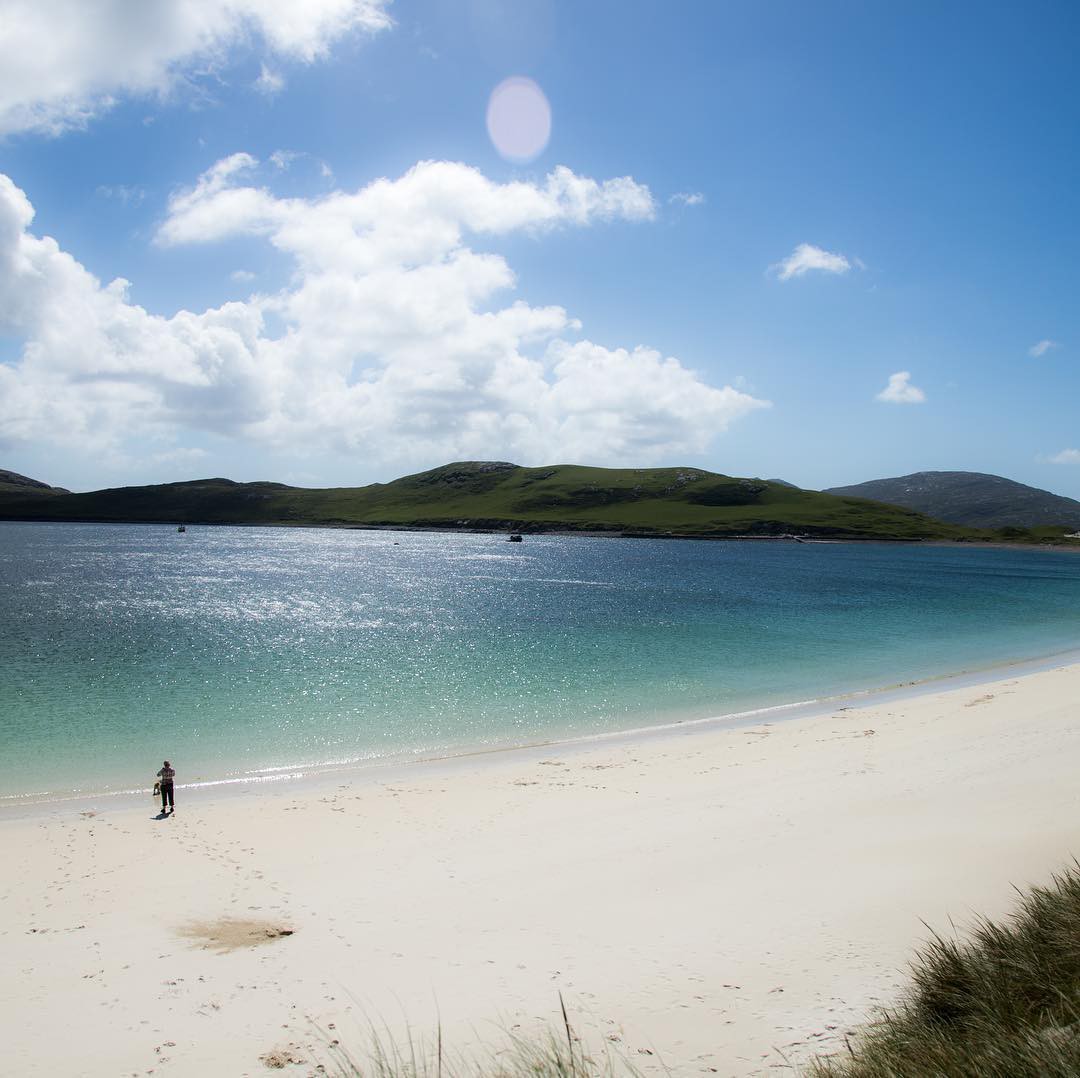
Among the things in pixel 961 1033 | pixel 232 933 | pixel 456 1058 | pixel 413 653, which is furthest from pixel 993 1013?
pixel 413 653

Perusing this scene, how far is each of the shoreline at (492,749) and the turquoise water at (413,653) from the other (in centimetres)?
53

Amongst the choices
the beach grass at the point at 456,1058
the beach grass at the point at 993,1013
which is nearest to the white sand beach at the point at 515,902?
the beach grass at the point at 456,1058

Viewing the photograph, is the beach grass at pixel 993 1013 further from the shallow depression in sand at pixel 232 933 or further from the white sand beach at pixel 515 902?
the shallow depression in sand at pixel 232 933

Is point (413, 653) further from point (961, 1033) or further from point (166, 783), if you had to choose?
point (961, 1033)

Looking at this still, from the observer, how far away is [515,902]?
12195mm

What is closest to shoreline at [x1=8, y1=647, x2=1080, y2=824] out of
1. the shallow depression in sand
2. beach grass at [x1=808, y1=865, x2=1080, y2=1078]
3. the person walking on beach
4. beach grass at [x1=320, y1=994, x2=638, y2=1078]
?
the person walking on beach

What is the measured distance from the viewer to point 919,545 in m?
193

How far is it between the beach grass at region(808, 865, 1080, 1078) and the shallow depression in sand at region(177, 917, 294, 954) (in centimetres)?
819

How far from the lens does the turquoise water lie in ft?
80.8

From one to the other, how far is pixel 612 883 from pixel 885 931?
14.7 feet

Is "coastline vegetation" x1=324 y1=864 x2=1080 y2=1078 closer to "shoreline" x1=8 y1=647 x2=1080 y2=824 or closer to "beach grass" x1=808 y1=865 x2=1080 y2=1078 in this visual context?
"beach grass" x1=808 y1=865 x2=1080 y2=1078

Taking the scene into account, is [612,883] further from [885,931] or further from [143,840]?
[143,840]

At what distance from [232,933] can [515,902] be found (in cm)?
460

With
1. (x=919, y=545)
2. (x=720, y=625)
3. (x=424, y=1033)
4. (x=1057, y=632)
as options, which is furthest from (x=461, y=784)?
(x=919, y=545)
